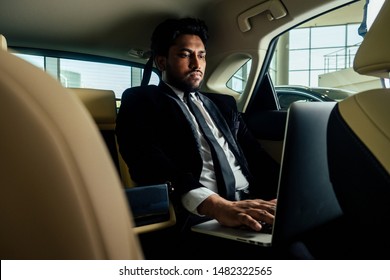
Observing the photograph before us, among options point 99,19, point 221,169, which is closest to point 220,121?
point 221,169

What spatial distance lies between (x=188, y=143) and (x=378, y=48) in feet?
3.07

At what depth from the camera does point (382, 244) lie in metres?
0.71

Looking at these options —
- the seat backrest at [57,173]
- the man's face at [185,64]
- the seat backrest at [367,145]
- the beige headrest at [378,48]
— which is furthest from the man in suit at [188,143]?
the seat backrest at [57,173]

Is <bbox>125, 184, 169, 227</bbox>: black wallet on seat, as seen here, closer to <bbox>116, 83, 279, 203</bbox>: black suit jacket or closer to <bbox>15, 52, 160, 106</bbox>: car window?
<bbox>116, 83, 279, 203</bbox>: black suit jacket

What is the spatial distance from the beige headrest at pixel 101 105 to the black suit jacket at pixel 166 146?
0.19 meters

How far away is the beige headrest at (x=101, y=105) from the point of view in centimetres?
178

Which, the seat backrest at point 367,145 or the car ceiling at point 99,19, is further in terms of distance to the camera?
→ the car ceiling at point 99,19

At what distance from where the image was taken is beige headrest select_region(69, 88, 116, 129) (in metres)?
1.78

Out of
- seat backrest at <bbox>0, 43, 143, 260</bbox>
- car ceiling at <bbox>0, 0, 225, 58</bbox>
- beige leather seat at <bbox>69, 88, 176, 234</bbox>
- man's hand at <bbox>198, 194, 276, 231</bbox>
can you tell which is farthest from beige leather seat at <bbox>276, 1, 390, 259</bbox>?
car ceiling at <bbox>0, 0, 225, 58</bbox>

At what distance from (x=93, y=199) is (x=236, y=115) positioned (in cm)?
163

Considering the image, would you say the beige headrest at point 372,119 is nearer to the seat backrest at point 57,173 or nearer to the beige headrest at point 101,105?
the seat backrest at point 57,173

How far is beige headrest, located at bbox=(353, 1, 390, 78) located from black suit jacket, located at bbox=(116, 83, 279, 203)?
755mm

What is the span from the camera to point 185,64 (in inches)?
72.7

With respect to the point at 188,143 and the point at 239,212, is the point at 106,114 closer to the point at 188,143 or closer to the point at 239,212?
the point at 188,143
